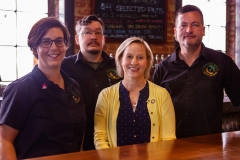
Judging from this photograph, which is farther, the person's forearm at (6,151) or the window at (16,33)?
the window at (16,33)

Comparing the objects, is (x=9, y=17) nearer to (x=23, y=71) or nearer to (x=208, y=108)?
(x=23, y=71)

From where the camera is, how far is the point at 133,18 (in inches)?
181

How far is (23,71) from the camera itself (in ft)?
13.6

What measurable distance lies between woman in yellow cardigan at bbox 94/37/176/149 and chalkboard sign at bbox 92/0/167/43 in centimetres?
228

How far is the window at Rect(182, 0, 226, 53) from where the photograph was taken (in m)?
5.64

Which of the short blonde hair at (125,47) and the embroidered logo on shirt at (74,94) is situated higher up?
the short blonde hair at (125,47)

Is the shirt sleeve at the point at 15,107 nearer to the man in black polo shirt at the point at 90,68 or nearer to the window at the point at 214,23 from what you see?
the man in black polo shirt at the point at 90,68

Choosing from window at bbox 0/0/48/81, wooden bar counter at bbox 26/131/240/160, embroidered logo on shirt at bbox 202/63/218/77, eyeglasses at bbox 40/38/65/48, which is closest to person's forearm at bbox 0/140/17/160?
wooden bar counter at bbox 26/131/240/160

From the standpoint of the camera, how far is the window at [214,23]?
5641 millimetres

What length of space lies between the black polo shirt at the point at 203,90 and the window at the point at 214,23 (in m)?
3.24

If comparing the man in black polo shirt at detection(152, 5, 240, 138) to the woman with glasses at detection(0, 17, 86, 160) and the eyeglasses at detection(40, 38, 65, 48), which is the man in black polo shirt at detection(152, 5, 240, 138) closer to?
the woman with glasses at detection(0, 17, 86, 160)

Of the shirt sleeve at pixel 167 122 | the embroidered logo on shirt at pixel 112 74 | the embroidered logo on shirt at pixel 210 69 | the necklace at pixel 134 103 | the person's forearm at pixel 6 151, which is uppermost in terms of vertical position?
the embroidered logo on shirt at pixel 210 69

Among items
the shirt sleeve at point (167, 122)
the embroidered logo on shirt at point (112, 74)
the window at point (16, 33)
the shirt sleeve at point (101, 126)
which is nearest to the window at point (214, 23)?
the window at point (16, 33)

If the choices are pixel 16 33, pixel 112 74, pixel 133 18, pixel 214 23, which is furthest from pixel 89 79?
pixel 214 23
